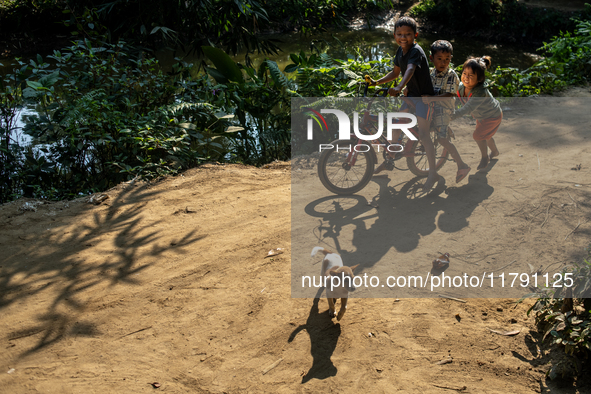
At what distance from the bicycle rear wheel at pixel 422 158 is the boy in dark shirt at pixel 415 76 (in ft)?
0.52

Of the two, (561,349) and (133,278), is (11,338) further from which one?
(561,349)

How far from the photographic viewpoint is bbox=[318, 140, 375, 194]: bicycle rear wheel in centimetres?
453

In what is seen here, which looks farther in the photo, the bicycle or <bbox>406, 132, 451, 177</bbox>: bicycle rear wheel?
<bbox>406, 132, 451, 177</bbox>: bicycle rear wheel

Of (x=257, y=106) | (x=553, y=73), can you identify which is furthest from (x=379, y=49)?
(x=257, y=106)

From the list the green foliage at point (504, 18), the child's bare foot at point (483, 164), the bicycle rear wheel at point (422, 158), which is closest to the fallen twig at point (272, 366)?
the bicycle rear wheel at point (422, 158)

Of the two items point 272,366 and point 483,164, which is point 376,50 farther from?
point 272,366

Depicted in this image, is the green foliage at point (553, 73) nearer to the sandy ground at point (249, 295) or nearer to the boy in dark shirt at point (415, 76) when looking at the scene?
the sandy ground at point (249, 295)

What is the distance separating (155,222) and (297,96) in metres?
3.02

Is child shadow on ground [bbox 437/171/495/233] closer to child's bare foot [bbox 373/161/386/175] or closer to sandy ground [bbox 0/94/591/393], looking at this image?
sandy ground [bbox 0/94/591/393]

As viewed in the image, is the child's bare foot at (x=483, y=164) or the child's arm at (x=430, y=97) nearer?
the child's arm at (x=430, y=97)

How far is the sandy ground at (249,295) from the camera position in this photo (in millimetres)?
2732

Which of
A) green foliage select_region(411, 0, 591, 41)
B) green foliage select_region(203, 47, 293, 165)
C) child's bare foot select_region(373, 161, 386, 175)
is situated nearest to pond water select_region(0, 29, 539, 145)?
green foliage select_region(411, 0, 591, 41)

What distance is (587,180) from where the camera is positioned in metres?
4.80

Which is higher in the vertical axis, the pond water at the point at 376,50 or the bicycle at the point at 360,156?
the pond water at the point at 376,50
